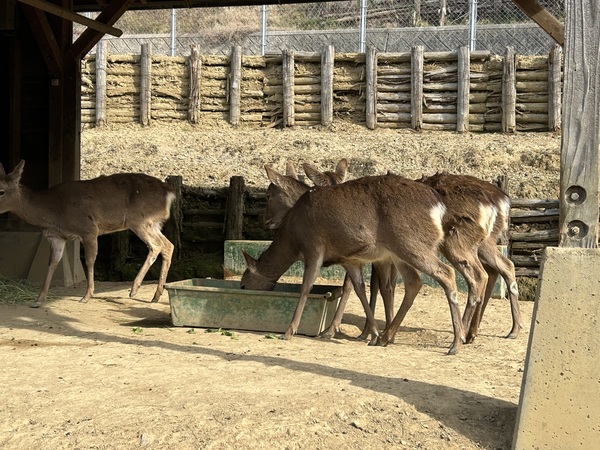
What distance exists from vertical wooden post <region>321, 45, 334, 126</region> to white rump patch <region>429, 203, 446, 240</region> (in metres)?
14.9

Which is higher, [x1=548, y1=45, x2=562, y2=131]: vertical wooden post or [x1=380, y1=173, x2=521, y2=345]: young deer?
[x1=548, y1=45, x2=562, y2=131]: vertical wooden post

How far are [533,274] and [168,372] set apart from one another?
761 cm

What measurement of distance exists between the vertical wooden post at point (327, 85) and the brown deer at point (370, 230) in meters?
14.1

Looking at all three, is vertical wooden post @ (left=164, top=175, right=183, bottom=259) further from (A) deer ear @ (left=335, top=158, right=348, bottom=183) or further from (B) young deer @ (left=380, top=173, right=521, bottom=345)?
(B) young deer @ (left=380, top=173, right=521, bottom=345)

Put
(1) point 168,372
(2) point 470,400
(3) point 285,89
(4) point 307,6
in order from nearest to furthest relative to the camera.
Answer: (2) point 470,400 < (1) point 168,372 < (3) point 285,89 < (4) point 307,6

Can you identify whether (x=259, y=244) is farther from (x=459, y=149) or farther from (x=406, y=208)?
(x=459, y=149)

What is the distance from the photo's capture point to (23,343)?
721 cm

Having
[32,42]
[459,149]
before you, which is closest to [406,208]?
[32,42]

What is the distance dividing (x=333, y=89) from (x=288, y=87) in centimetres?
119

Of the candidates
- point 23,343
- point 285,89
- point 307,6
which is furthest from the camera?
point 307,6

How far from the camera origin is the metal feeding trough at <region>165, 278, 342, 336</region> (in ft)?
25.8

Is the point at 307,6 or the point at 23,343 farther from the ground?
the point at 307,6

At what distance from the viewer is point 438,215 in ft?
24.1

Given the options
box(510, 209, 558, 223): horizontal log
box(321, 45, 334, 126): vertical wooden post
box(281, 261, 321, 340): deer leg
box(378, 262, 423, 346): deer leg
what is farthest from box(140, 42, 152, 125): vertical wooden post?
box(378, 262, 423, 346): deer leg
